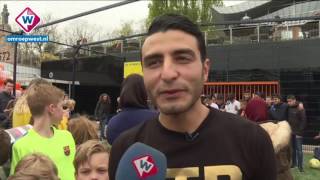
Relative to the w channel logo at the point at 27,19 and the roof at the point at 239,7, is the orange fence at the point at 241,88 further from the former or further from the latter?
the roof at the point at 239,7

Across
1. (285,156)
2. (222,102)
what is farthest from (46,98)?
(222,102)

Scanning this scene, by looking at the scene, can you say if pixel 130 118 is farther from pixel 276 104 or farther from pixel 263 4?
pixel 263 4

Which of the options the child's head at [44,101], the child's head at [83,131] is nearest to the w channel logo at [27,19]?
the child's head at [83,131]

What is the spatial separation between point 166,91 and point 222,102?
14528 mm

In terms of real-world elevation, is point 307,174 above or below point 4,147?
below

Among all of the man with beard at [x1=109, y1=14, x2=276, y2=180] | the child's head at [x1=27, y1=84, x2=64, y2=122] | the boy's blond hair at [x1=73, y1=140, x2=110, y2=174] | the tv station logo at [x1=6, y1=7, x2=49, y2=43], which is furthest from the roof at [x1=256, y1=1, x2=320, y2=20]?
the man with beard at [x1=109, y1=14, x2=276, y2=180]

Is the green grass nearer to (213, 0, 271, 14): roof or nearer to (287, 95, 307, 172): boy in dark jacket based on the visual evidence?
(287, 95, 307, 172): boy in dark jacket

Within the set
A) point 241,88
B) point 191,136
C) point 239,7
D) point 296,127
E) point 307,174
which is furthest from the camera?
point 239,7

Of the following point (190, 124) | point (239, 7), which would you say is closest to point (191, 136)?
point (190, 124)

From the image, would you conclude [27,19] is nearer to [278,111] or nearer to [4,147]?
[278,111]

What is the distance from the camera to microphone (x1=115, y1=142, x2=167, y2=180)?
1.67 metres

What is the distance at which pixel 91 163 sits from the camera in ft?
11.0

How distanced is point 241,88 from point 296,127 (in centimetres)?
763

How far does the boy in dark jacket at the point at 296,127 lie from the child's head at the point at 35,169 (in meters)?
9.85
